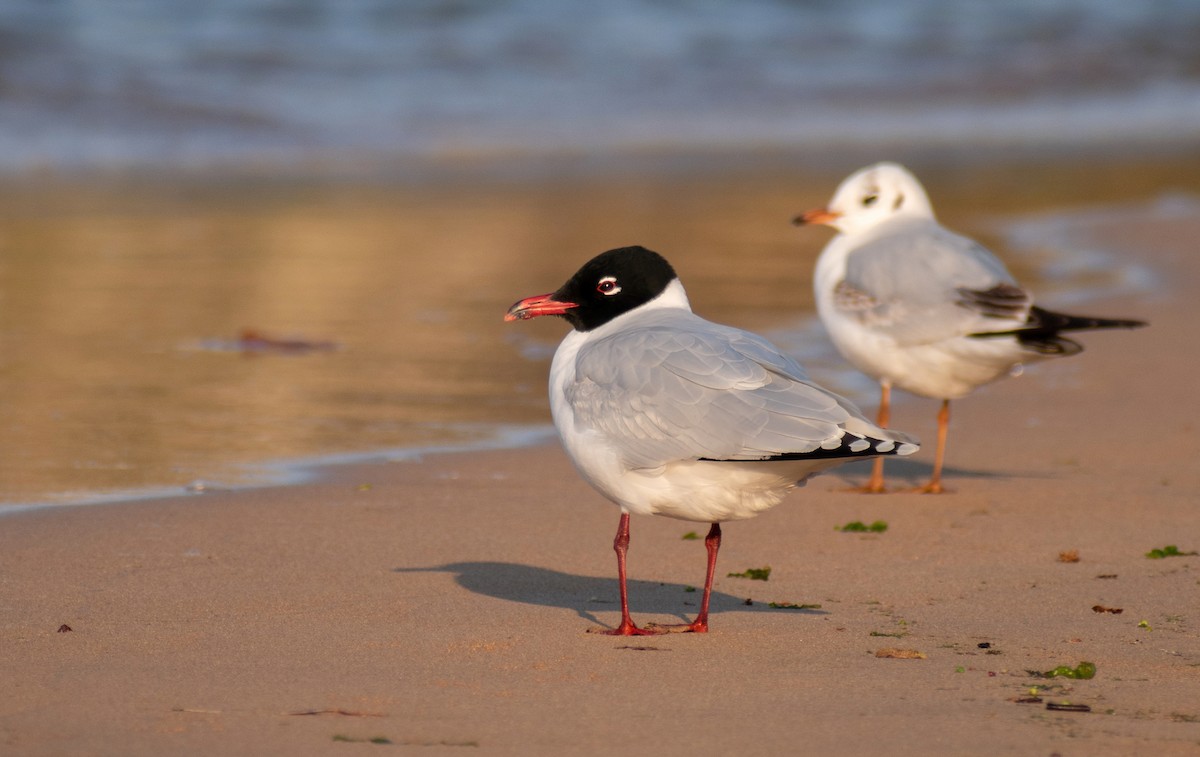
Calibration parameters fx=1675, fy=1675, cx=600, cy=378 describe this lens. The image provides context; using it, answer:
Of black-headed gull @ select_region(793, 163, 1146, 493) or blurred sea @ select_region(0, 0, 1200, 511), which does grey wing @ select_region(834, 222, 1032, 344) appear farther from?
blurred sea @ select_region(0, 0, 1200, 511)

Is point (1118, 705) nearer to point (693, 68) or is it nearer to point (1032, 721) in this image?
point (1032, 721)

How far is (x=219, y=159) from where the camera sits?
17.3 m

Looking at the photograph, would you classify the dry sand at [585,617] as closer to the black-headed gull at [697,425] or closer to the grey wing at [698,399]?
the black-headed gull at [697,425]

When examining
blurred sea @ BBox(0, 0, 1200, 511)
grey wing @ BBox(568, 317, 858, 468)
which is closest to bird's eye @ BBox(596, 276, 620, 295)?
grey wing @ BBox(568, 317, 858, 468)

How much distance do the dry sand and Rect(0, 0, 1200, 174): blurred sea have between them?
465 inches

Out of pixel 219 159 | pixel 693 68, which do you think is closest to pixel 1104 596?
pixel 219 159

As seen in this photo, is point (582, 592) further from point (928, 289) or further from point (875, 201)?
point (875, 201)

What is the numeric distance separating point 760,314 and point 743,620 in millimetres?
5205

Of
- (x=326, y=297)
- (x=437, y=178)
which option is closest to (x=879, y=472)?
(x=326, y=297)

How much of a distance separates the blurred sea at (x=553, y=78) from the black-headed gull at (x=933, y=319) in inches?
438

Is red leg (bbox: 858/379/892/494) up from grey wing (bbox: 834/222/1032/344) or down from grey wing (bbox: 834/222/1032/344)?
down

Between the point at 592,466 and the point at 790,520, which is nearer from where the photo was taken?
the point at 592,466

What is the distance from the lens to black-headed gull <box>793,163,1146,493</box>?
648 cm

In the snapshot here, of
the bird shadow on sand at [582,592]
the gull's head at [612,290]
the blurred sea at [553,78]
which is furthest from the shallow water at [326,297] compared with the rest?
the blurred sea at [553,78]
